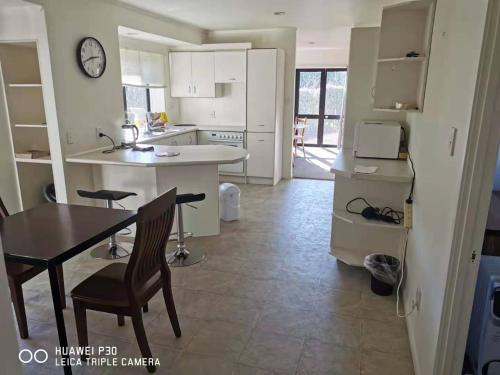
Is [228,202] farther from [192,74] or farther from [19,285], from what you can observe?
[192,74]

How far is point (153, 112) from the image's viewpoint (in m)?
5.93

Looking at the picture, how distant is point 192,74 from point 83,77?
2.59m

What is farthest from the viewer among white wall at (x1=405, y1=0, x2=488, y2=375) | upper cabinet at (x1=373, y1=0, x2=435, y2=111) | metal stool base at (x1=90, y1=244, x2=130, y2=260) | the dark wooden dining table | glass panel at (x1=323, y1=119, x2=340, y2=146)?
glass panel at (x1=323, y1=119, x2=340, y2=146)

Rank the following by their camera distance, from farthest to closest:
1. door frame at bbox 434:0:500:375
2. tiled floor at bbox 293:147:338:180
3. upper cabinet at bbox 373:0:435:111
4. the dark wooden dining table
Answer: tiled floor at bbox 293:147:338:180, upper cabinet at bbox 373:0:435:111, the dark wooden dining table, door frame at bbox 434:0:500:375

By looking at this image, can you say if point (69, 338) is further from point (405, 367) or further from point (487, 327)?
point (487, 327)

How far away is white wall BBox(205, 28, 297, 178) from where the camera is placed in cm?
581

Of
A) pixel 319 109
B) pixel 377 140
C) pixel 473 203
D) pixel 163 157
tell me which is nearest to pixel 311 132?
pixel 319 109

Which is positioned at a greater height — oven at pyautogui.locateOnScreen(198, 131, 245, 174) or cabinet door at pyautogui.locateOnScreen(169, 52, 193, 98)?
cabinet door at pyautogui.locateOnScreen(169, 52, 193, 98)

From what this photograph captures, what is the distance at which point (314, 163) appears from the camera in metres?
7.79

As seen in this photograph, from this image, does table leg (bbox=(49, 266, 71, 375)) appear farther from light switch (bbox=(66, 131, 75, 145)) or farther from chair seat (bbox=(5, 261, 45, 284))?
light switch (bbox=(66, 131, 75, 145))

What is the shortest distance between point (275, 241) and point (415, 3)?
7.79 ft

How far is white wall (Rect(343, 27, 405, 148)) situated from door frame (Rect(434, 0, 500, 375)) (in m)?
2.36

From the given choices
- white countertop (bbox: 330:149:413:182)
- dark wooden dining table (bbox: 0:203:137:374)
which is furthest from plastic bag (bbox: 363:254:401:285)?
dark wooden dining table (bbox: 0:203:137:374)

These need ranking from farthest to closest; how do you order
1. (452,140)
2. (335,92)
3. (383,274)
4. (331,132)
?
(331,132), (335,92), (383,274), (452,140)
